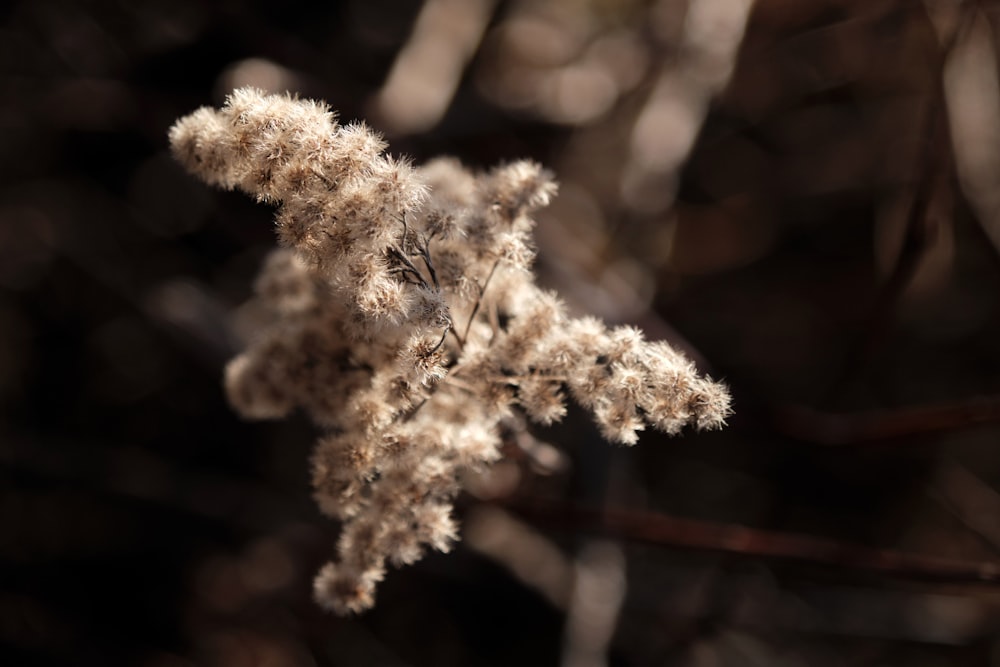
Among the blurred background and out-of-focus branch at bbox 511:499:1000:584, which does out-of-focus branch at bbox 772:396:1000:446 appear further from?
the blurred background

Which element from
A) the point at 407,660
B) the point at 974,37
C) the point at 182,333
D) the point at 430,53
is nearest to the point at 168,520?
the point at 182,333

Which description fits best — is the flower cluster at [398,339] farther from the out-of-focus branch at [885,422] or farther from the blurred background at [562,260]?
the blurred background at [562,260]

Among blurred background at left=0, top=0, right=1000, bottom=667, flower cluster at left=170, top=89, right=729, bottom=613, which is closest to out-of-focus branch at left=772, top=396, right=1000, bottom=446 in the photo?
blurred background at left=0, top=0, right=1000, bottom=667

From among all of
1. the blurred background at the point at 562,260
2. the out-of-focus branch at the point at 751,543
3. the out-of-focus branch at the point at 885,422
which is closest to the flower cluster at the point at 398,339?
the out-of-focus branch at the point at 751,543

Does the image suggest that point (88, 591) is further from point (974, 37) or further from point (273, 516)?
point (974, 37)

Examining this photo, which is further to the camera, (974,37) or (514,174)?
(974,37)

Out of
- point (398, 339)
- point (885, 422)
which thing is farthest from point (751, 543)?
point (398, 339)

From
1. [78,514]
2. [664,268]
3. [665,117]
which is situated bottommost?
[78,514]
